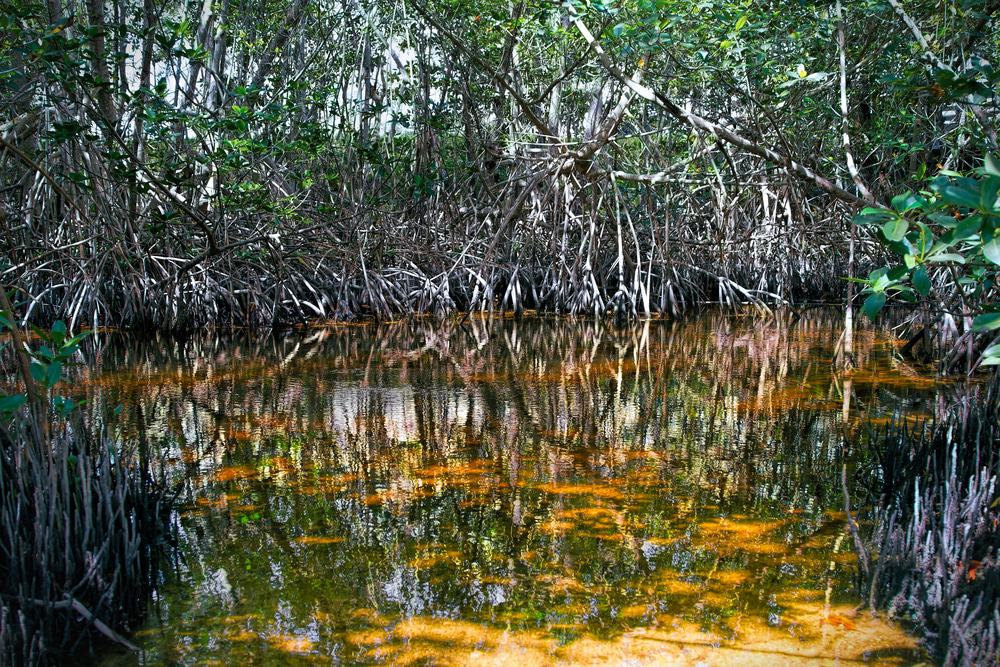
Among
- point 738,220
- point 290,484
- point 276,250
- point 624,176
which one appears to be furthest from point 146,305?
point 738,220

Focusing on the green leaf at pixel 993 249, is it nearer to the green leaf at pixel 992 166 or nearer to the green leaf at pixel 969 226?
the green leaf at pixel 969 226

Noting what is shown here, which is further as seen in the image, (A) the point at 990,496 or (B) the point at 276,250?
(B) the point at 276,250

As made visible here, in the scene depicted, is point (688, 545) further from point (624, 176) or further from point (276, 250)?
point (276, 250)

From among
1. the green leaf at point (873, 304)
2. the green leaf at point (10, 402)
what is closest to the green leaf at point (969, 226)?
the green leaf at point (873, 304)

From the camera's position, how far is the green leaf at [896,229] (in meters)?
2.31

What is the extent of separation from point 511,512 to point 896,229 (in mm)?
1509

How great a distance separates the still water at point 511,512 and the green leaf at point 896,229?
938mm

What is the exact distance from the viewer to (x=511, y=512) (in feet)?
10.1

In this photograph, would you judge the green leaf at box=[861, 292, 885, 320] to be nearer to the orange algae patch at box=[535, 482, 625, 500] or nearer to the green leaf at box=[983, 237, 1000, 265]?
the green leaf at box=[983, 237, 1000, 265]

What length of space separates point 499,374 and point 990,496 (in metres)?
3.86

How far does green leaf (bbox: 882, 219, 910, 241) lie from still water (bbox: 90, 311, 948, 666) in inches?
36.9

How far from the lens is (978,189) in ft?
6.89

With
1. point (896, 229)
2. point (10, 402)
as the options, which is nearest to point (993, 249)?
point (896, 229)

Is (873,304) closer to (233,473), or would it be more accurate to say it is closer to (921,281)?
(921,281)
